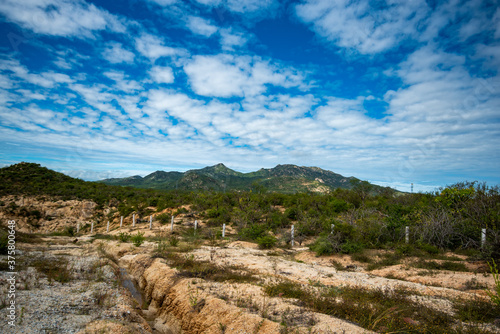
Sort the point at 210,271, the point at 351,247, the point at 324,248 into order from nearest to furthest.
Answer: the point at 210,271, the point at 351,247, the point at 324,248

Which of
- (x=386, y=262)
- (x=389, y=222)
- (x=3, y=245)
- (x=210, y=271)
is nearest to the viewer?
(x=210, y=271)

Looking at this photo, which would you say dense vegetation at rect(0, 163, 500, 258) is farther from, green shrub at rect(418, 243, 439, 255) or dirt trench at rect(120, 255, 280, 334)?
dirt trench at rect(120, 255, 280, 334)

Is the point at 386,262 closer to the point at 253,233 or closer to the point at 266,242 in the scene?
the point at 266,242

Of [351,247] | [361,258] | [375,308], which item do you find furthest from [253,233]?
[375,308]

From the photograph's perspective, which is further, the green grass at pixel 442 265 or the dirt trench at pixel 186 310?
the green grass at pixel 442 265

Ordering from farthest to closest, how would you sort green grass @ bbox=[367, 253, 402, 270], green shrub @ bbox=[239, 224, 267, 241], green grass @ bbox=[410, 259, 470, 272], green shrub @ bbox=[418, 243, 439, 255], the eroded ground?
green shrub @ bbox=[239, 224, 267, 241], green shrub @ bbox=[418, 243, 439, 255], green grass @ bbox=[367, 253, 402, 270], green grass @ bbox=[410, 259, 470, 272], the eroded ground

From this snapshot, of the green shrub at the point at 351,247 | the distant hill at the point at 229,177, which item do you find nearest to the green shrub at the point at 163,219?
the green shrub at the point at 351,247

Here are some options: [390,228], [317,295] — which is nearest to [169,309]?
[317,295]

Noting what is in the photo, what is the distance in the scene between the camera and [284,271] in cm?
887

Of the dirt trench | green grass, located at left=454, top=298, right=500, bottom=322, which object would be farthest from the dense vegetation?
the dirt trench

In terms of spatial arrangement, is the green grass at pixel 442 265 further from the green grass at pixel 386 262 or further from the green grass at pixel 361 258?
the green grass at pixel 361 258

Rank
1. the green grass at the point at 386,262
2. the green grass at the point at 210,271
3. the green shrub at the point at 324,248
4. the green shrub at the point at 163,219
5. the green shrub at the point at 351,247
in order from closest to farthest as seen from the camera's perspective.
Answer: the green grass at the point at 210,271 < the green grass at the point at 386,262 < the green shrub at the point at 351,247 < the green shrub at the point at 324,248 < the green shrub at the point at 163,219

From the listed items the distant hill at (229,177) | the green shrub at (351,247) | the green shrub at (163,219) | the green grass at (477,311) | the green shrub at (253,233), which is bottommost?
the green shrub at (163,219)

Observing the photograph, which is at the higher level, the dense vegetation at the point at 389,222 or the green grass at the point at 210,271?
the dense vegetation at the point at 389,222
